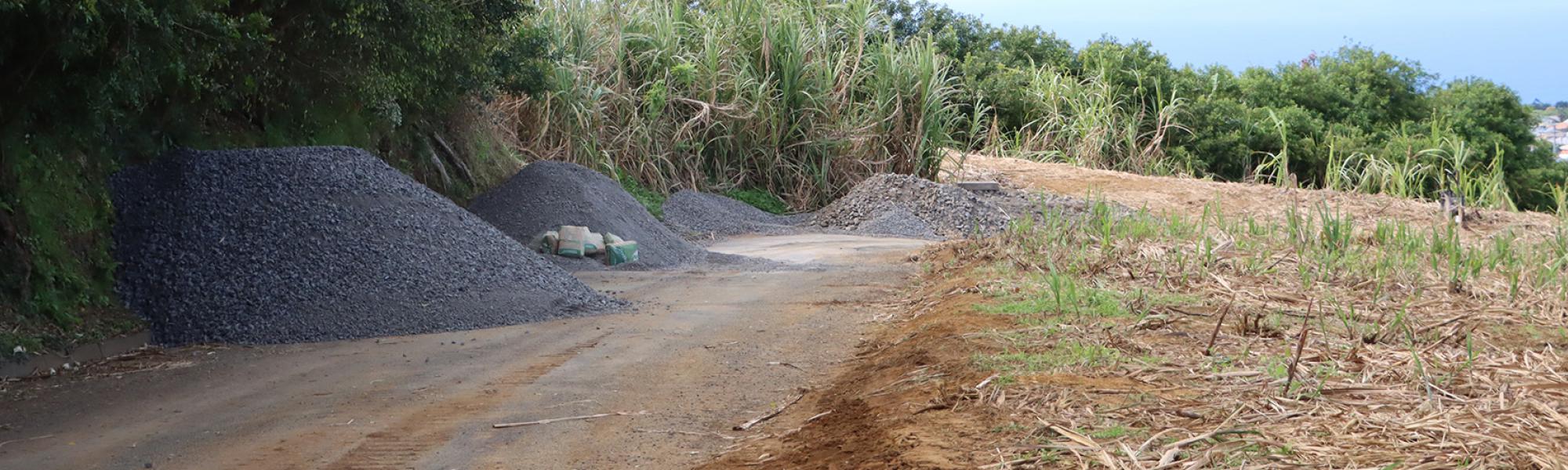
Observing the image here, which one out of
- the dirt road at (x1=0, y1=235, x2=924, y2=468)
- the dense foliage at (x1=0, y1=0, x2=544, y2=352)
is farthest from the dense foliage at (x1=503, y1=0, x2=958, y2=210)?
the dirt road at (x1=0, y1=235, x2=924, y2=468)

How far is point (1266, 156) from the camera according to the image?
85.3 ft

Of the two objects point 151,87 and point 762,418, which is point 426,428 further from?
point 151,87

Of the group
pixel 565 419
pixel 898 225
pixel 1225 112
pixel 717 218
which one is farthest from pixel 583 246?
pixel 1225 112

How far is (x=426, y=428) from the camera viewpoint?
4.96 m

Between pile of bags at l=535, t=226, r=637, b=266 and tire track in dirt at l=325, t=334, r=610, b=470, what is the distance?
527cm

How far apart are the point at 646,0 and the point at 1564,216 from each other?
43.8ft

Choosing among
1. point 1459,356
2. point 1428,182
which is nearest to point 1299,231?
point 1459,356

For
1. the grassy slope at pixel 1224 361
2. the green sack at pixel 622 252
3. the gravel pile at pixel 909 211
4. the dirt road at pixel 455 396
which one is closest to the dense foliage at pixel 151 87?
the dirt road at pixel 455 396

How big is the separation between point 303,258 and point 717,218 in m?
8.78

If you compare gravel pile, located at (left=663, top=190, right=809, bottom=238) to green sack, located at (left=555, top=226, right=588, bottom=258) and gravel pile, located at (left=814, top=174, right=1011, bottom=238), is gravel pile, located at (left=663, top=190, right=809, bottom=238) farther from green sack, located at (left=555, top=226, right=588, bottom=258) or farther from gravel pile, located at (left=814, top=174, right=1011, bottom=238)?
green sack, located at (left=555, top=226, right=588, bottom=258)

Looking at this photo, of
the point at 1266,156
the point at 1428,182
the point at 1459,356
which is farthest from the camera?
the point at 1266,156

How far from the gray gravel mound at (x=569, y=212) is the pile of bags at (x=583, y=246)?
14 cm

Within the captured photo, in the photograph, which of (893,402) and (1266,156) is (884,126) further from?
(893,402)

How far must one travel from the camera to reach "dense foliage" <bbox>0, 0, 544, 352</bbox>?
19.7 feet
